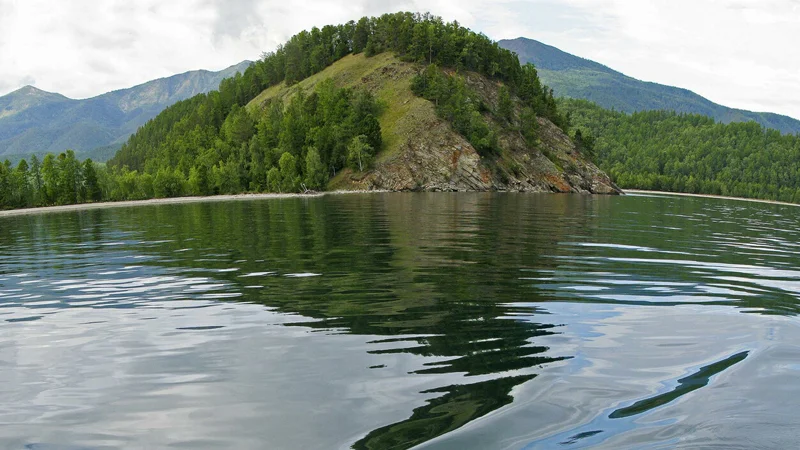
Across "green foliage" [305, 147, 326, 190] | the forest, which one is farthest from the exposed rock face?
"green foliage" [305, 147, 326, 190]

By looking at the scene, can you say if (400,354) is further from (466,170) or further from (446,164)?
(446,164)

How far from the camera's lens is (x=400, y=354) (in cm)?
1237

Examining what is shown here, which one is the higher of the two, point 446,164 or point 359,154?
point 359,154

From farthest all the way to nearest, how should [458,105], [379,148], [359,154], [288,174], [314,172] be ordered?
[458,105] < [379,148] < [359,154] < [314,172] < [288,174]

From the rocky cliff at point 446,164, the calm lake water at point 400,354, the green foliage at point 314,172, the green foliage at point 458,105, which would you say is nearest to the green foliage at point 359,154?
the rocky cliff at point 446,164

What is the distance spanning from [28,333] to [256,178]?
155743 millimetres

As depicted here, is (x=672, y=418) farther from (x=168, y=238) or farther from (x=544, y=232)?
(x=168, y=238)

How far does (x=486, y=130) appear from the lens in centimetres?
18062

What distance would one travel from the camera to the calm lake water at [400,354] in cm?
863

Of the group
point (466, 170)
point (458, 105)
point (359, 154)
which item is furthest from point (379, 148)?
point (458, 105)

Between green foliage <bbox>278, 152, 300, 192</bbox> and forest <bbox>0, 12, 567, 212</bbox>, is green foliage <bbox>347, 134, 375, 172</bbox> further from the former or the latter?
green foliage <bbox>278, 152, 300, 192</bbox>

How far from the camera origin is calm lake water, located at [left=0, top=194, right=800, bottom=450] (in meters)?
8.63

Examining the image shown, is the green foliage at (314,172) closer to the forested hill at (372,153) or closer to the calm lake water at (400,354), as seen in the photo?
the forested hill at (372,153)

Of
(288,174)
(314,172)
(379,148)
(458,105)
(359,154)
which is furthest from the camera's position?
(458,105)
